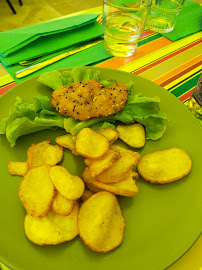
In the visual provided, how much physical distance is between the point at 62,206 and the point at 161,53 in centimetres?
111

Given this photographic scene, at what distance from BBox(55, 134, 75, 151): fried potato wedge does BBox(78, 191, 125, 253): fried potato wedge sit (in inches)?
8.6

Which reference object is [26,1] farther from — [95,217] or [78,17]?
[95,217]

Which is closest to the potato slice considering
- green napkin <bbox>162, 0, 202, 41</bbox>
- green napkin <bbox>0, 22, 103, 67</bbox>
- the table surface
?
the table surface

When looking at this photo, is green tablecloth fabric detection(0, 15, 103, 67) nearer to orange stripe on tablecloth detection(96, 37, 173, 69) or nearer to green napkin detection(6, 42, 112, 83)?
green napkin detection(6, 42, 112, 83)

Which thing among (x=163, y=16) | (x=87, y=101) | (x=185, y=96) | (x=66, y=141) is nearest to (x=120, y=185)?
(x=66, y=141)

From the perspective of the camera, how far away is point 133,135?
0.92 m

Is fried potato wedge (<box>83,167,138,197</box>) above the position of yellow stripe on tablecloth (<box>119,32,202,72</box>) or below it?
above

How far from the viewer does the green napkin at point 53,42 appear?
1271mm

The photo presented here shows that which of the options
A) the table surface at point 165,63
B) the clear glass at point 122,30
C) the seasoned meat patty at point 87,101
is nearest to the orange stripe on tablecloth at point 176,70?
the table surface at point 165,63

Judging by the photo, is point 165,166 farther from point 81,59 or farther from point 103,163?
point 81,59

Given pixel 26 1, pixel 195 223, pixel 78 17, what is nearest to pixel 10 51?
pixel 78 17

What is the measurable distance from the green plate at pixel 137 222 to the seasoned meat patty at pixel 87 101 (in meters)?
0.11

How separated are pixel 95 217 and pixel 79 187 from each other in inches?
3.8

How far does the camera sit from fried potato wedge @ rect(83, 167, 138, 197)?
707 millimetres
